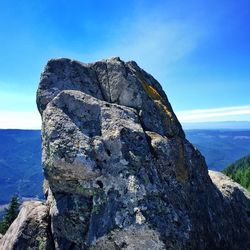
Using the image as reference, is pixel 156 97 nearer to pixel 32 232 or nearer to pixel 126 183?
pixel 126 183

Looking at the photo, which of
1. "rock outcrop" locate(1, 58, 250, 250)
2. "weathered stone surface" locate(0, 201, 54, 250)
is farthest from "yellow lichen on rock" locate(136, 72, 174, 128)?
"weathered stone surface" locate(0, 201, 54, 250)

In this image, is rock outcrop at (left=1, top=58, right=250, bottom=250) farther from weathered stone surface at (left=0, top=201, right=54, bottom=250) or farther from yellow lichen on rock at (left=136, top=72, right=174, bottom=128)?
yellow lichen on rock at (left=136, top=72, right=174, bottom=128)

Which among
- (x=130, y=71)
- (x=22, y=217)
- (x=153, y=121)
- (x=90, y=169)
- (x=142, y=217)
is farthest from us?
(x=130, y=71)

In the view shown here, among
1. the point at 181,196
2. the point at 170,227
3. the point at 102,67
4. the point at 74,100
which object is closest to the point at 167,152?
the point at 181,196

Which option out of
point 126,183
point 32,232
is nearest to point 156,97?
point 126,183

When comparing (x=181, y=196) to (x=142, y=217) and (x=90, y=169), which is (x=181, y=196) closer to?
(x=142, y=217)

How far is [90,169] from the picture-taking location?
566 inches

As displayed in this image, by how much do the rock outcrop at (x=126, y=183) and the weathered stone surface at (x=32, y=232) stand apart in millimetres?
455

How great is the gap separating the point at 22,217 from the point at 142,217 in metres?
5.91

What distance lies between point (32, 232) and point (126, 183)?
472 cm

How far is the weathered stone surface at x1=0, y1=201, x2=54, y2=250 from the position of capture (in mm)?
14758

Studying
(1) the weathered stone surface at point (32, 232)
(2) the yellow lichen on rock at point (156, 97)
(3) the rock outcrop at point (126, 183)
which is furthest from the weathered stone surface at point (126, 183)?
(2) the yellow lichen on rock at point (156, 97)

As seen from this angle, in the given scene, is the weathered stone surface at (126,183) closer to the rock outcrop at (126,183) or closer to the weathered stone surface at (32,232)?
the rock outcrop at (126,183)

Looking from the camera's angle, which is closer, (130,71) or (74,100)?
(74,100)
